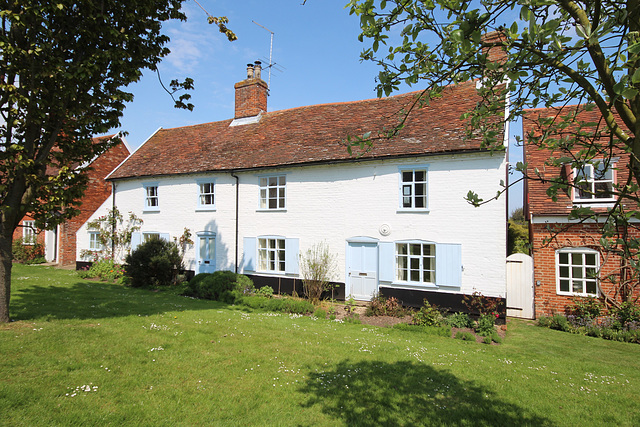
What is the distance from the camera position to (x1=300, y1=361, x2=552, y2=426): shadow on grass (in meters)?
4.94

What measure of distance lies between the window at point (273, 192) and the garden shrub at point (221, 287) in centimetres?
345

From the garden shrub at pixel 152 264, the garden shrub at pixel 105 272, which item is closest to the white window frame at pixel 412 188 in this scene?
the garden shrub at pixel 152 264

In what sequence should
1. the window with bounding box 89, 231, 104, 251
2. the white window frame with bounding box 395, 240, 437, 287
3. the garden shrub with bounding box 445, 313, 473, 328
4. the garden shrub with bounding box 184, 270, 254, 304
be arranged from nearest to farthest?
the garden shrub with bounding box 445, 313, 473, 328 < the white window frame with bounding box 395, 240, 437, 287 < the garden shrub with bounding box 184, 270, 254, 304 < the window with bounding box 89, 231, 104, 251

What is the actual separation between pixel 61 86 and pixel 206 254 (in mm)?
11615

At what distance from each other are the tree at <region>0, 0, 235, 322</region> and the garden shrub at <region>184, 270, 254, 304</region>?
708 cm

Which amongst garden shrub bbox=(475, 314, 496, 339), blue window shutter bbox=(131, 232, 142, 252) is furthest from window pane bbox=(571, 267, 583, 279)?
blue window shutter bbox=(131, 232, 142, 252)

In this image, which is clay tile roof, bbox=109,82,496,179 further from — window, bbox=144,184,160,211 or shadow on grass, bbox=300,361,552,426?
shadow on grass, bbox=300,361,552,426

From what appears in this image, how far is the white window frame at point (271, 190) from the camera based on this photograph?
16188 millimetres

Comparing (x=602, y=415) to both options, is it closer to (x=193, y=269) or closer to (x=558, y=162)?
(x=558, y=162)

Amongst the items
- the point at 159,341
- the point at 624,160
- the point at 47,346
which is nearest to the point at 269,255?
the point at 159,341

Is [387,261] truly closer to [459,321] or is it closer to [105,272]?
[459,321]

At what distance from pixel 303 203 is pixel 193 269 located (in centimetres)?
690

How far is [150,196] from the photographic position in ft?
64.9

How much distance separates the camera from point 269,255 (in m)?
16.4
